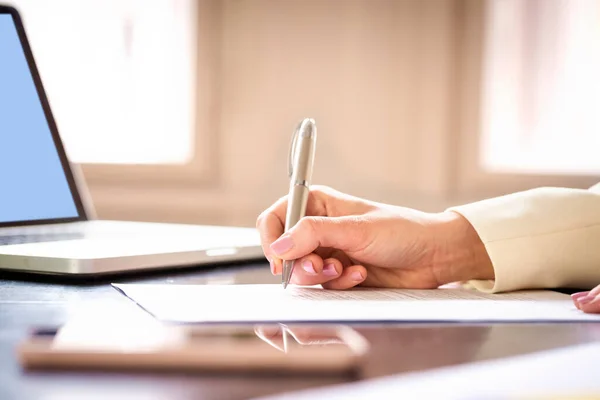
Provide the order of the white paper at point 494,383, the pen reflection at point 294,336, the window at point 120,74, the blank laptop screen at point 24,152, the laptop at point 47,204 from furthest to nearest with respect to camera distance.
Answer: the window at point 120,74 < the blank laptop screen at point 24,152 < the laptop at point 47,204 < the pen reflection at point 294,336 < the white paper at point 494,383

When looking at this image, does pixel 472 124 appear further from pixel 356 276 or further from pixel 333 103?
pixel 356 276

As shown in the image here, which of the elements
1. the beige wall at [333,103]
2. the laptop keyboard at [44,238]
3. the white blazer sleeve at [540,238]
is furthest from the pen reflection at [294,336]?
the beige wall at [333,103]

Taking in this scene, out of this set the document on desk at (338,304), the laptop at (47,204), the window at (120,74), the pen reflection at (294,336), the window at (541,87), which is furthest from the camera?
the window at (120,74)

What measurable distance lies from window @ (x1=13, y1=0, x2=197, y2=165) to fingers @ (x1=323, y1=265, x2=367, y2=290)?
3.16 feet

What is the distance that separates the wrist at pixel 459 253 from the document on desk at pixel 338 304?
0.16 ft

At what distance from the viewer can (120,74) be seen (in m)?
1.74

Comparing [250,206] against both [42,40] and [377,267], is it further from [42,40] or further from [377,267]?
[377,267]

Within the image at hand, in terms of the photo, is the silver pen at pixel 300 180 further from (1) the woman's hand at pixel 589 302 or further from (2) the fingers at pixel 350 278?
(1) the woman's hand at pixel 589 302

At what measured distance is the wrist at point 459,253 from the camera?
2.76 ft

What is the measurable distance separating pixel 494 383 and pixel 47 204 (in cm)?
86

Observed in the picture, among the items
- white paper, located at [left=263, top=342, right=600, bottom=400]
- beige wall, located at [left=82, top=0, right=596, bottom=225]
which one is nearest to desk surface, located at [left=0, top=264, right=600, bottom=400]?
white paper, located at [left=263, top=342, right=600, bottom=400]

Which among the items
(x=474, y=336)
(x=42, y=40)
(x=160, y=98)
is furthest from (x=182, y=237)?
(x=42, y=40)

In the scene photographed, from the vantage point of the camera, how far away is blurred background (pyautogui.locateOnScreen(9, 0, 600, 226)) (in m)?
1.62

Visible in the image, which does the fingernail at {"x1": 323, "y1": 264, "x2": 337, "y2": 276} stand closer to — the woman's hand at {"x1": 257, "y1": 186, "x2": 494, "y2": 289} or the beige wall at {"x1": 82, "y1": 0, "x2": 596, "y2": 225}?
the woman's hand at {"x1": 257, "y1": 186, "x2": 494, "y2": 289}
